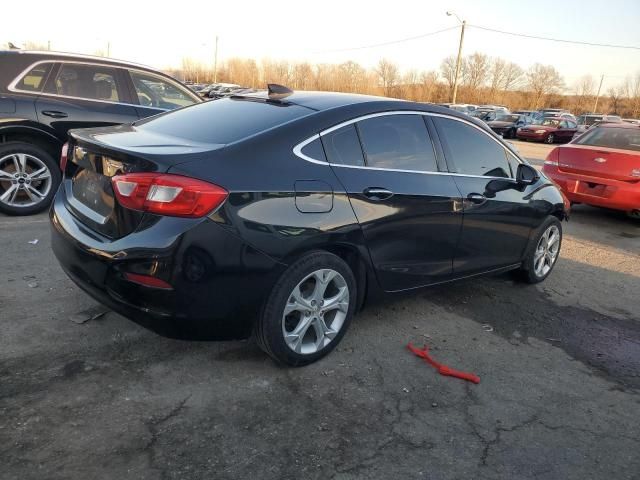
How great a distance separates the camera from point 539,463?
2.61 meters

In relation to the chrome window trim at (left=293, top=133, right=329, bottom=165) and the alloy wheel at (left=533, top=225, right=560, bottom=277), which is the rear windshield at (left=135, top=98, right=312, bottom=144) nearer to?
the chrome window trim at (left=293, top=133, right=329, bottom=165)

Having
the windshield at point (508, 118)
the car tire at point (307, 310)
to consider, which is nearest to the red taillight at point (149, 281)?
the car tire at point (307, 310)

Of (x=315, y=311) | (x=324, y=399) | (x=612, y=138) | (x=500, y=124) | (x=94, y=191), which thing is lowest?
(x=324, y=399)

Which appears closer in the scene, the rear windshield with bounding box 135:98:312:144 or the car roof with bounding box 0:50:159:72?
the rear windshield with bounding box 135:98:312:144

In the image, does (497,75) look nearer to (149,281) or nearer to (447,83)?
(447,83)

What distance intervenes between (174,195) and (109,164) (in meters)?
0.53

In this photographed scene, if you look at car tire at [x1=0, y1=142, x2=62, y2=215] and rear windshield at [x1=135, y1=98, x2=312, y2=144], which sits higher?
rear windshield at [x1=135, y1=98, x2=312, y2=144]

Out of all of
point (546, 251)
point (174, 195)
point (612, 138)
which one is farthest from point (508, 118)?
point (174, 195)

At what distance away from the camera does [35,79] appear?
5930 millimetres

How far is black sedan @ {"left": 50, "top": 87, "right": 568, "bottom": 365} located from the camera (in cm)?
275

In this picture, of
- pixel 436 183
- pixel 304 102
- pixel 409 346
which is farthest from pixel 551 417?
pixel 304 102

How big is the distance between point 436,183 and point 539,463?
6.31ft

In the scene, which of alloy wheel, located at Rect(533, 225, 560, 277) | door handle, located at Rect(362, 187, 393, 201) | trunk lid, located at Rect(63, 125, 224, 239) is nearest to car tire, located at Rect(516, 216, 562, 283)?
alloy wheel, located at Rect(533, 225, 560, 277)

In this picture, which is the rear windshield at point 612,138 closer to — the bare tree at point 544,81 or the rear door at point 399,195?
the rear door at point 399,195
